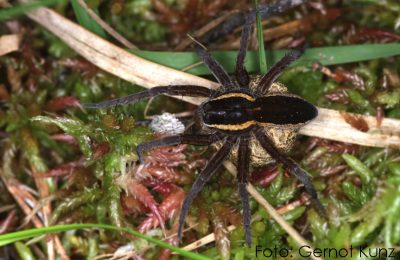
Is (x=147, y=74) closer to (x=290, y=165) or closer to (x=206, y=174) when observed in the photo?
(x=206, y=174)

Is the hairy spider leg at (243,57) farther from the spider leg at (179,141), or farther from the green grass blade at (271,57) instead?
the spider leg at (179,141)

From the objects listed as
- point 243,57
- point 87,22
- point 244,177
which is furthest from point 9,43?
point 244,177

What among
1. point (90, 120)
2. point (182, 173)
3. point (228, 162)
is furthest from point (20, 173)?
point (228, 162)

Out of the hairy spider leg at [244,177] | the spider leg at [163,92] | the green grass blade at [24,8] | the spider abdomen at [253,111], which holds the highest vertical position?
the green grass blade at [24,8]

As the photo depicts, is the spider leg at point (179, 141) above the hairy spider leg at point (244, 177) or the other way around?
above

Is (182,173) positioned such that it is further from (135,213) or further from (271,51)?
(271,51)

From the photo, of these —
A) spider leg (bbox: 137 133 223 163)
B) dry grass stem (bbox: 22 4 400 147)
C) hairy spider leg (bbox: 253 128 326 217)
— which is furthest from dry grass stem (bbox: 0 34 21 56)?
hairy spider leg (bbox: 253 128 326 217)

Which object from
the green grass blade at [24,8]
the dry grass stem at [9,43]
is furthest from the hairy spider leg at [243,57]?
the dry grass stem at [9,43]
